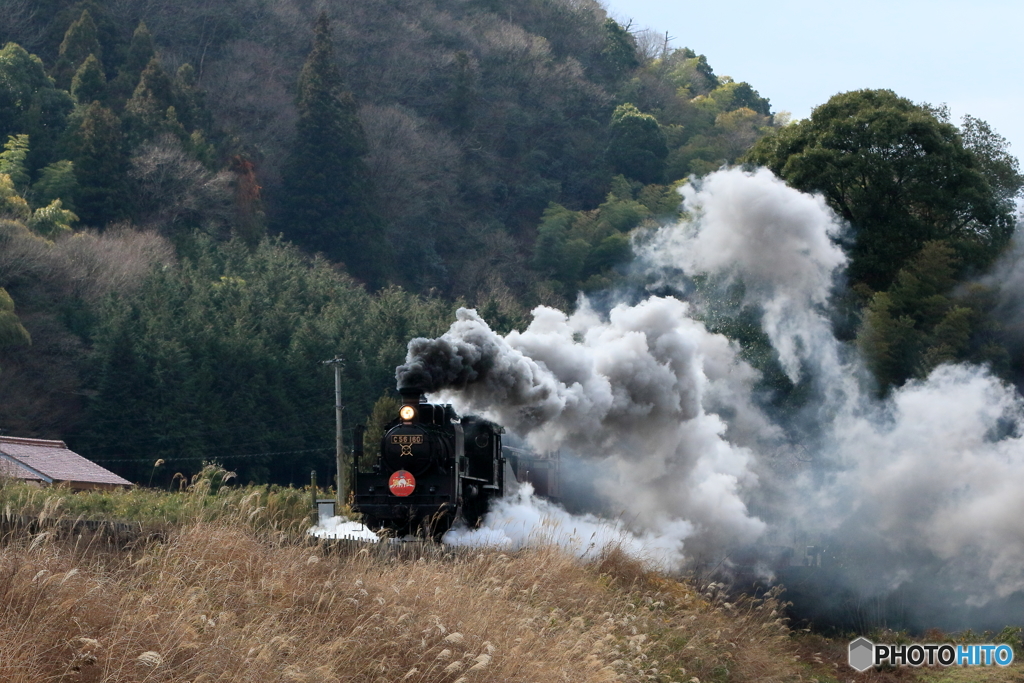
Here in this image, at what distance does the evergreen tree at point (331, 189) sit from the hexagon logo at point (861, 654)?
5283cm

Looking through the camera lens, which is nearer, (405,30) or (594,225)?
(594,225)

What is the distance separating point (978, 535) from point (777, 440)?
353 inches

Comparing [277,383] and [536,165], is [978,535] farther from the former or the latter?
[536,165]

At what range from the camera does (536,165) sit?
80938 millimetres

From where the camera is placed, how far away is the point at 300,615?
7.75 metres

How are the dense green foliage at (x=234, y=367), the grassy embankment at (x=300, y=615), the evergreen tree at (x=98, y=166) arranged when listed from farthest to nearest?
the evergreen tree at (x=98, y=166) < the dense green foliage at (x=234, y=367) < the grassy embankment at (x=300, y=615)

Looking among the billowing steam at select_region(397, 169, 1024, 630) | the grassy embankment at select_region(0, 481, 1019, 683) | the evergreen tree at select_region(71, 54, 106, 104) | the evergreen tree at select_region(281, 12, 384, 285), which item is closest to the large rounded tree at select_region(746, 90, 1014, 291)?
the billowing steam at select_region(397, 169, 1024, 630)

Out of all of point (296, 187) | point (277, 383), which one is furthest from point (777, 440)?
point (296, 187)

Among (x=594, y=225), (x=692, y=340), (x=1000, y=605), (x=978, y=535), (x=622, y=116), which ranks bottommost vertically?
(x=1000, y=605)

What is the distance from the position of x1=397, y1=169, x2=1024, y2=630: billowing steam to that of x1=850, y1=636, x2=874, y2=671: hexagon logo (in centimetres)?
344

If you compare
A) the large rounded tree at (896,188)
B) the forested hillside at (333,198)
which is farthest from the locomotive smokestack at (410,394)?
the large rounded tree at (896,188)

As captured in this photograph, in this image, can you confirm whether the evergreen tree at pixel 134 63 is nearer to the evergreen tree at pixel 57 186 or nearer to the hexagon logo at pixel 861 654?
the evergreen tree at pixel 57 186

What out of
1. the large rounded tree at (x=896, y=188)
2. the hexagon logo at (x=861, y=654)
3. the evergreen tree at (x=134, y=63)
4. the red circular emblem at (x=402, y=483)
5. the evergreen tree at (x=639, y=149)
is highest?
the evergreen tree at (x=639, y=149)

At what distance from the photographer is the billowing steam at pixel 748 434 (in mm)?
20266
